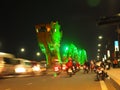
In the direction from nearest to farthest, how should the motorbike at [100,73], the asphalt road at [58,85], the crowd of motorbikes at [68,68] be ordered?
the asphalt road at [58,85] < the motorbike at [100,73] < the crowd of motorbikes at [68,68]

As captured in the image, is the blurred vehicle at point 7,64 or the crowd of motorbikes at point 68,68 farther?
the blurred vehicle at point 7,64

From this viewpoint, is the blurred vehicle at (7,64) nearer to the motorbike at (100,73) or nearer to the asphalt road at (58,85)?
the asphalt road at (58,85)

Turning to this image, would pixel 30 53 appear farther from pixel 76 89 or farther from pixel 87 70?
pixel 76 89

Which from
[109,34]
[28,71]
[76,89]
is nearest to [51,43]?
[109,34]

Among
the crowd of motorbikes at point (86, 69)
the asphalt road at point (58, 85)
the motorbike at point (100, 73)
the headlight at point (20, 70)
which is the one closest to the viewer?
the asphalt road at point (58, 85)

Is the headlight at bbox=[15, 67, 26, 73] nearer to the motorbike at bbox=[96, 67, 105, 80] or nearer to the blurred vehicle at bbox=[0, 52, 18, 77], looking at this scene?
the blurred vehicle at bbox=[0, 52, 18, 77]

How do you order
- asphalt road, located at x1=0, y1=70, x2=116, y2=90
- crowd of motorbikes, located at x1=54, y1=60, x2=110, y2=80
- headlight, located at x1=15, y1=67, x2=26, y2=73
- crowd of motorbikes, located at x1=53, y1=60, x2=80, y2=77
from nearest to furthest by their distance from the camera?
asphalt road, located at x1=0, y1=70, x2=116, y2=90
crowd of motorbikes, located at x1=54, y1=60, x2=110, y2=80
crowd of motorbikes, located at x1=53, y1=60, x2=80, y2=77
headlight, located at x1=15, y1=67, x2=26, y2=73

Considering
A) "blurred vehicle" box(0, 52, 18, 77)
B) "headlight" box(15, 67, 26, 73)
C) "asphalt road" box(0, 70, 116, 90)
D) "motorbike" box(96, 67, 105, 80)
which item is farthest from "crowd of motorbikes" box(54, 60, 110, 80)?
"blurred vehicle" box(0, 52, 18, 77)

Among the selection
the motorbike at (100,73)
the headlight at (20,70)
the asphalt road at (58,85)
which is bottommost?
the asphalt road at (58,85)

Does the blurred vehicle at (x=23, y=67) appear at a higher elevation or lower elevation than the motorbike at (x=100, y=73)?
higher

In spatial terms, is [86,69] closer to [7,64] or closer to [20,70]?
[20,70]

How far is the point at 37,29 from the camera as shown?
115 m

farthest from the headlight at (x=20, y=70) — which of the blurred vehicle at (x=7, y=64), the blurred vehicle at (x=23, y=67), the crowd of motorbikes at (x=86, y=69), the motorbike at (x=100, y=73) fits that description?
the motorbike at (x=100, y=73)

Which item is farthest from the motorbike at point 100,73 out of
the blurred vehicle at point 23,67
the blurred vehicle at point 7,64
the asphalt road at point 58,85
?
the blurred vehicle at point 23,67
